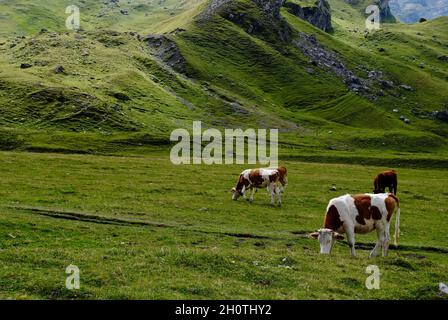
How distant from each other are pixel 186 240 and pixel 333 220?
9.39 metres

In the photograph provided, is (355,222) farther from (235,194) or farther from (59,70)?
(59,70)

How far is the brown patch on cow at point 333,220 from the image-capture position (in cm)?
2525

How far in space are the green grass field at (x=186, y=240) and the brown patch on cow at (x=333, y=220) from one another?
1.58 metres

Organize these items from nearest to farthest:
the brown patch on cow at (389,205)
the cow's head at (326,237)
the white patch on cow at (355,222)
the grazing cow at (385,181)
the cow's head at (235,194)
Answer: the cow's head at (326,237) → the white patch on cow at (355,222) → the brown patch on cow at (389,205) → the cow's head at (235,194) → the grazing cow at (385,181)

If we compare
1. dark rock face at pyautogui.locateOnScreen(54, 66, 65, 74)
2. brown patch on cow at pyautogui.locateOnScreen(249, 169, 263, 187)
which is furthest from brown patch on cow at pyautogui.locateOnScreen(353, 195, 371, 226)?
dark rock face at pyautogui.locateOnScreen(54, 66, 65, 74)

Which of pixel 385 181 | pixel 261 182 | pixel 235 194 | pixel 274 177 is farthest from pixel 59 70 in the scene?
pixel 385 181

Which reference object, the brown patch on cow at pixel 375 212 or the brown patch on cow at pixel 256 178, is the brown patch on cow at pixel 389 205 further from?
the brown patch on cow at pixel 256 178

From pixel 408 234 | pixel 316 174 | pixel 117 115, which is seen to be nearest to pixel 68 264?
pixel 408 234

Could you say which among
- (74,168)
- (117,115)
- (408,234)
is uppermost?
(117,115)

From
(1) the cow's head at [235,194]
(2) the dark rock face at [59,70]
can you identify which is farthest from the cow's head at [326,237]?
(2) the dark rock face at [59,70]

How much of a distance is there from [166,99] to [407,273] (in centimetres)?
14051

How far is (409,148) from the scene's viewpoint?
14050 cm

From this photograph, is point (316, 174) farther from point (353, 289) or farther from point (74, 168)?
point (353, 289)

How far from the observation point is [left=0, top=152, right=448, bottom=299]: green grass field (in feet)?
58.4
